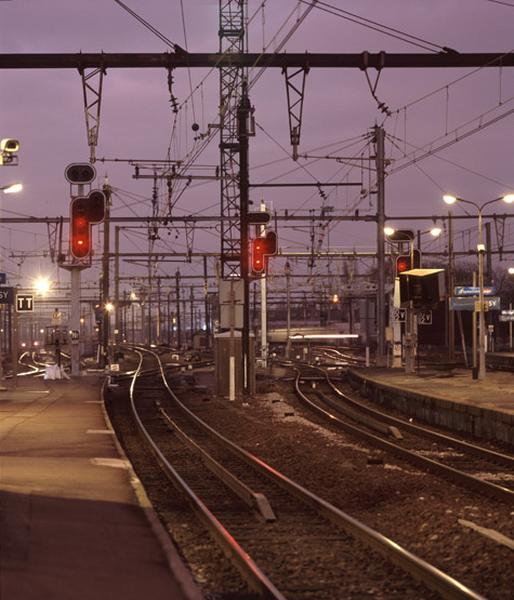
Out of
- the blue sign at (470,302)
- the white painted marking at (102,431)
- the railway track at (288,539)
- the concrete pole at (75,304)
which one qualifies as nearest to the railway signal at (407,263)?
the blue sign at (470,302)

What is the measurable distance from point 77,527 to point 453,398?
659 inches

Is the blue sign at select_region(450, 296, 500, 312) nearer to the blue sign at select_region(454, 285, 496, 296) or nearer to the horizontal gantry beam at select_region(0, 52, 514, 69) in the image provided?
the blue sign at select_region(454, 285, 496, 296)

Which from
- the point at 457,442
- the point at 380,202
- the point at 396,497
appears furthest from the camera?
the point at 380,202

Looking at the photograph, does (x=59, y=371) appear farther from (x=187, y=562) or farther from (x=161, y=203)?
(x=187, y=562)

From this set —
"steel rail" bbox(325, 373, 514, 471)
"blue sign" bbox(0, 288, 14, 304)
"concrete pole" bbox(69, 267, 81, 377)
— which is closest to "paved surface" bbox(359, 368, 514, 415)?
"steel rail" bbox(325, 373, 514, 471)

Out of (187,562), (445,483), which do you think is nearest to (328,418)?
(445,483)

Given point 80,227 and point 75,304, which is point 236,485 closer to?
point 80,227

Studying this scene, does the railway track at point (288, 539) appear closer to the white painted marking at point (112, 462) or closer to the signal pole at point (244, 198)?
the white painted marking at point (112, 462)

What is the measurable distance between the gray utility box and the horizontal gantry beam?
42.2ft

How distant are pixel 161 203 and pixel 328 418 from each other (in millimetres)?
27528

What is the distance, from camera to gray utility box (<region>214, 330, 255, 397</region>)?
98.8 feet

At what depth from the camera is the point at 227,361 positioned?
3056cm

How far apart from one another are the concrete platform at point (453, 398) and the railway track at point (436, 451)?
0.94 meters

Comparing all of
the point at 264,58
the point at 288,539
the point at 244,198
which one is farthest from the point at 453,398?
the point at 288,539
